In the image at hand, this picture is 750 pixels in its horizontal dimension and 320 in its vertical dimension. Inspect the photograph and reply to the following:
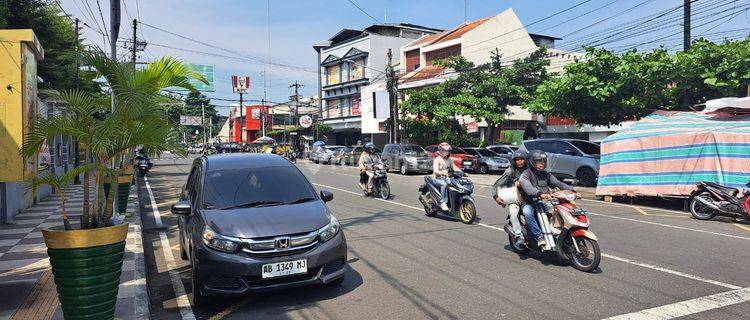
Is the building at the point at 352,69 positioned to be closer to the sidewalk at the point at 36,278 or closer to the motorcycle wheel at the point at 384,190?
the motorcycle wheel at the point at 384,190

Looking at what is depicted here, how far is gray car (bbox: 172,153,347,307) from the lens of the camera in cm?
516

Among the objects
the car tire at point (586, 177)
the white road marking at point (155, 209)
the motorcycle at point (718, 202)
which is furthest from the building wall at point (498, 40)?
the motorcycle at point (718, 202)

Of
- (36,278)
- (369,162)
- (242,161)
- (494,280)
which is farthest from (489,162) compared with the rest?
(36,278)

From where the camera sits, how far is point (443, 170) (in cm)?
1102

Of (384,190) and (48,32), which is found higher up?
(48,32)

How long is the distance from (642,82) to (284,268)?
592 inches

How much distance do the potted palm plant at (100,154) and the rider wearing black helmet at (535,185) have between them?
431 centimetres

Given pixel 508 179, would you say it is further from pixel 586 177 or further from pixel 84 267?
pixel 586 177

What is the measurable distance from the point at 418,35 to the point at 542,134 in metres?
24.6

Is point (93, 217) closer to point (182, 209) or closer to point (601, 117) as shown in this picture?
point (182, 209)

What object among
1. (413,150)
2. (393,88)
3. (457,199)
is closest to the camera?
(457,199)

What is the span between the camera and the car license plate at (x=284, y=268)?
16.8 feet

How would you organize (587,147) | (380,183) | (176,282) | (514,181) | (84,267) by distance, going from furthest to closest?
(587,147), (380,183), (514,181), (176,282), (84,267)

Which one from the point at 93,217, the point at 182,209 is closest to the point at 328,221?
the point at 182,209
